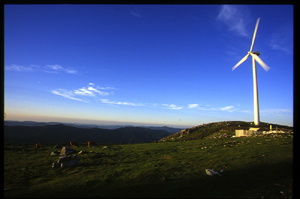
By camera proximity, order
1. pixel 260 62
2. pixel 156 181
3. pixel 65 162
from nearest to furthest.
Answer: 1. pixel 156 181
2. pixel 65 162
3. pixel 260 62

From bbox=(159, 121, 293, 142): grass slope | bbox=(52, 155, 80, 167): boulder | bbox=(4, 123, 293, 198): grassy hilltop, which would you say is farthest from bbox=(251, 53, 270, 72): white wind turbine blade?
bbox=(52, 155, 80, 167): boulder

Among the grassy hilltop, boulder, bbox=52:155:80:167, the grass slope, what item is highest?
the grassy hilltop

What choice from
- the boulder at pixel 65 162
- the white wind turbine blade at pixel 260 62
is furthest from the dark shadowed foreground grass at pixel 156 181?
the white wind turbine blade at pixel 260 62

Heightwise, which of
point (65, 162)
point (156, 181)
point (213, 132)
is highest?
point (156, 181)

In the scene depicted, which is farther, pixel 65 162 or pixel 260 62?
pixel 260 62

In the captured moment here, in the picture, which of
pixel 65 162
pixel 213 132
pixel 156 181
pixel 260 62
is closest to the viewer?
pixel 156 181

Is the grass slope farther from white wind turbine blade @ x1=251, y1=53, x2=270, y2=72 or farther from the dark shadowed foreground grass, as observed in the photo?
the dark shadowed foreground grass

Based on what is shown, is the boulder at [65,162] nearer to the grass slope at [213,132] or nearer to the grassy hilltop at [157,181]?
the grassy hilltop at [157,181]

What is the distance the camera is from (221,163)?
1336cm

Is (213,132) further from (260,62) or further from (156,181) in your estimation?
(156,181)

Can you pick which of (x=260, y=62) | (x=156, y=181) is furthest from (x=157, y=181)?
(x=260, y=62)

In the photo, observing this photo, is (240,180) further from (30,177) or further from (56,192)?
(30,177)

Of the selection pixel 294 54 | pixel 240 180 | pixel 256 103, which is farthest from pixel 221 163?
pixel 256 103
